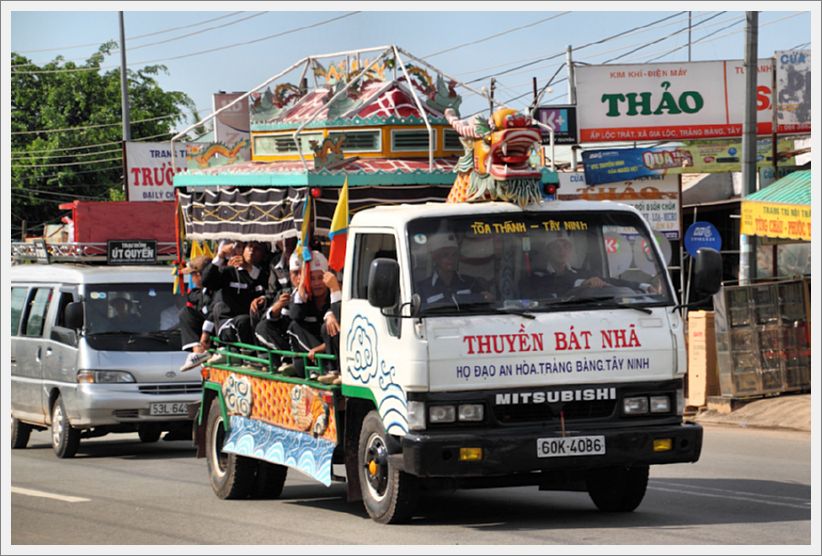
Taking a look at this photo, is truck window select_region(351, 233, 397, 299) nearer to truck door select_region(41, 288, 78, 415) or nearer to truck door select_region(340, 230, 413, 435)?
truck door select_region(340, 230, 413, 435)

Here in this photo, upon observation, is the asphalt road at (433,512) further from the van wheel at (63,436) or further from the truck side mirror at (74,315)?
the truck side mirror at (74,315)

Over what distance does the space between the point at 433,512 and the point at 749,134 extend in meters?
12.4

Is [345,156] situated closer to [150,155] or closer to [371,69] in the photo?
[371,69]

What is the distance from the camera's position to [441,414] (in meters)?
9.81

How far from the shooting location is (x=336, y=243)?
11219 mm

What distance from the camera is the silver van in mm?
17141

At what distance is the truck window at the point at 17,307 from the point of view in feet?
62.5

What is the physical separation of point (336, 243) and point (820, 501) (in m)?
3.74

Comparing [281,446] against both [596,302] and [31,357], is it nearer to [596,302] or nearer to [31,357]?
[596,302]

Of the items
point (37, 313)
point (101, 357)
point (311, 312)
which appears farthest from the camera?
point (37, 313)

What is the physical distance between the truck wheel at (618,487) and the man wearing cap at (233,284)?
368 cm

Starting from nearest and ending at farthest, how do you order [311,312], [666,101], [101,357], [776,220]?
[311,312] < [101,357] < [776,220] < [666,101]

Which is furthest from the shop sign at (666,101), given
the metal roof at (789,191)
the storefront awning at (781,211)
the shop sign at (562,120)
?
the storefront awning at (781,211)

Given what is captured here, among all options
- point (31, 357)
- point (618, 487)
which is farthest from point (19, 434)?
point (618, 487)
